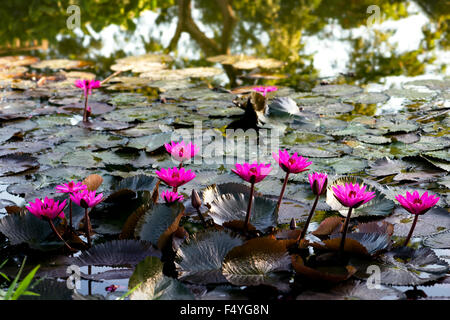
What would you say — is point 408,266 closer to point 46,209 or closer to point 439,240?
point 439,240

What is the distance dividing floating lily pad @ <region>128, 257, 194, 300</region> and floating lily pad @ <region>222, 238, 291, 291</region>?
14cm

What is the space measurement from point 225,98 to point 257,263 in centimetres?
222

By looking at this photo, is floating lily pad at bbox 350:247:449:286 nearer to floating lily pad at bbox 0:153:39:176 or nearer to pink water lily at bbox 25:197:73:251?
pink water lily at bbox 25:197:73:251

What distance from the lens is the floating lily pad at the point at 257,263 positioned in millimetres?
1271

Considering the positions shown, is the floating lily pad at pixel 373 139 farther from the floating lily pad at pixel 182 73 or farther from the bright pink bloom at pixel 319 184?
the floating lily pad at pixel 182 73

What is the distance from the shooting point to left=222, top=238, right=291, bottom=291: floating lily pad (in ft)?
4.17

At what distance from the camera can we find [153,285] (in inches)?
47.3

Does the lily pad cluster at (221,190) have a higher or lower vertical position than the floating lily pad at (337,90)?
lower

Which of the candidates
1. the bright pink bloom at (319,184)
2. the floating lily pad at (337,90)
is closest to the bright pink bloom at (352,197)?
the bright pink bloom at (319,184)

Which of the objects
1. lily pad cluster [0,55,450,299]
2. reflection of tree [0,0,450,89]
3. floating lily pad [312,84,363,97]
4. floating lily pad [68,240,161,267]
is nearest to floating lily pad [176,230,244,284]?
lily pad cluster [0,55,450,299]

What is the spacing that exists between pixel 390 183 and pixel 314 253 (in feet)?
2.34

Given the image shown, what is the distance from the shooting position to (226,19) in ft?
20.0

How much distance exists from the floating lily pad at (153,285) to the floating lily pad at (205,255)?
9 centimetres

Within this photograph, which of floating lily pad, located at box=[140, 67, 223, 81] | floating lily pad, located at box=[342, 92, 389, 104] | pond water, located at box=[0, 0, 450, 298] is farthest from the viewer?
floating lily pad, located at box=[140, 67, 223, 81]
